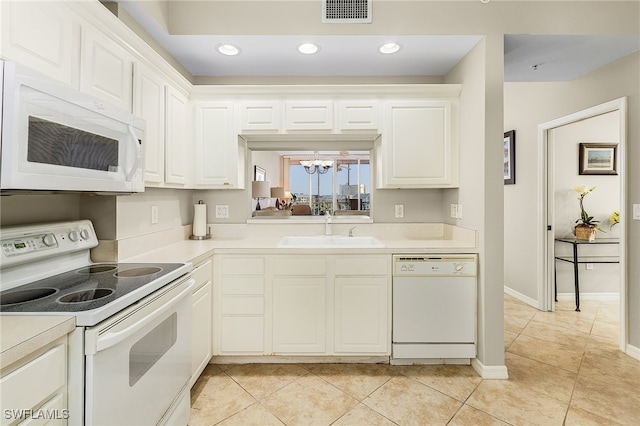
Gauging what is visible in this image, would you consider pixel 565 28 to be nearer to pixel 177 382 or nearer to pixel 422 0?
pixel 422 0

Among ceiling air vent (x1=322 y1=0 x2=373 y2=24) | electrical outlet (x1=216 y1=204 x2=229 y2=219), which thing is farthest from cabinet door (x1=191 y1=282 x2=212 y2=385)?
ceiling air vent (x1=322 y1=0 x2=373 y2=24)

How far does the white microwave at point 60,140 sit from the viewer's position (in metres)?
1.00

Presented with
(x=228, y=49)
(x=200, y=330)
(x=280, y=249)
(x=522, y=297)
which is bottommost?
(x=522, y=297)

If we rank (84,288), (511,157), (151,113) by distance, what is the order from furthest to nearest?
1. (511,157)
2. (151,113)
3. (84,288)

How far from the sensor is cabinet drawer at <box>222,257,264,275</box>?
2299 mm

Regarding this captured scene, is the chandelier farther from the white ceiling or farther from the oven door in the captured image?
the oven door

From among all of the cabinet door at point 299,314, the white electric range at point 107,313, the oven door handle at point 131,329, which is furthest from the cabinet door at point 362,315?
the oven door handle at point 131,329

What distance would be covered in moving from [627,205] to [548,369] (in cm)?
147

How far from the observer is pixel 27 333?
0.89m

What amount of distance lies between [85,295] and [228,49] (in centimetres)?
199

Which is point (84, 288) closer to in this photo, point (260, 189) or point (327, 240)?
point (327, 240)

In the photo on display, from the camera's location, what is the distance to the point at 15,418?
31.3 inches

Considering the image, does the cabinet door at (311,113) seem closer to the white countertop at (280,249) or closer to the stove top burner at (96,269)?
the white countertop at (280,249)

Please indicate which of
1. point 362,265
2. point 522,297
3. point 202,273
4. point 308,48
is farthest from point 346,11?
point 522,297
